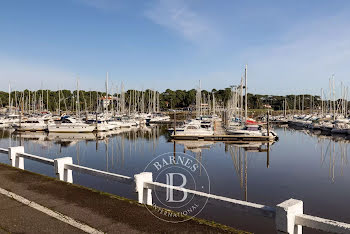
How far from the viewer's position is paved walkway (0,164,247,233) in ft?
22.8

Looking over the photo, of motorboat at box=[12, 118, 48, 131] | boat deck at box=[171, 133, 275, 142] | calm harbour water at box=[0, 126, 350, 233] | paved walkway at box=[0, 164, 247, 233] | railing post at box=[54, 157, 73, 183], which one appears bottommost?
calm harbour water at box=[0, 126, 350, 233]

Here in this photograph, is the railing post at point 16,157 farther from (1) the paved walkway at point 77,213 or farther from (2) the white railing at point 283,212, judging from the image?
(2) the white railing at point 283,212

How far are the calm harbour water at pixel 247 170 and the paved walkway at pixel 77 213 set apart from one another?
1412mm

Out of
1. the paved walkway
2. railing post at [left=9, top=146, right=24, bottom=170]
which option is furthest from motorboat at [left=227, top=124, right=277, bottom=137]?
the paved walkway

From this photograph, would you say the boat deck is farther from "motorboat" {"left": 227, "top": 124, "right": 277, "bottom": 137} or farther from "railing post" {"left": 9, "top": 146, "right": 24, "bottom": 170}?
"railing post" {"left": 9, "top": 146, "right": 24, "bottom": 170}

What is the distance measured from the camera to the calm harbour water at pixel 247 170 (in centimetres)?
1706

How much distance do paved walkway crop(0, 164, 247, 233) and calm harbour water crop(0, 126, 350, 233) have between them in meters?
1.41

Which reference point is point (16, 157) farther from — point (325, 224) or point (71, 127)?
point (71, 127)

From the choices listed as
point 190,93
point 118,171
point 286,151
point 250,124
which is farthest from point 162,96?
point 118,171

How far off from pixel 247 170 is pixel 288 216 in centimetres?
2312

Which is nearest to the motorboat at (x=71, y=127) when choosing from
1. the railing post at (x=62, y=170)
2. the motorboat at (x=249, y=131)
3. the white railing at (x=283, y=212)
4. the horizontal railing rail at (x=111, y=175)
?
the motorboat at (x=249, y=131)

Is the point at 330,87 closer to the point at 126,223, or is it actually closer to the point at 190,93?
the point at 126,223

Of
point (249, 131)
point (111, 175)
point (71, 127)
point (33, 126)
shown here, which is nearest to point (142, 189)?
point (111, 175)

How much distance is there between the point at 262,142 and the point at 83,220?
44.4 m
